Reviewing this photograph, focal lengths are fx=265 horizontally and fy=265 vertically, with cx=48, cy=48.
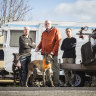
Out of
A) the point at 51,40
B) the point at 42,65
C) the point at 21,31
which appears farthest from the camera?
the point at 21,31

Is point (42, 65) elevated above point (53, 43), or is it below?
below

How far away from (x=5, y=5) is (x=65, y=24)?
54.2 ft

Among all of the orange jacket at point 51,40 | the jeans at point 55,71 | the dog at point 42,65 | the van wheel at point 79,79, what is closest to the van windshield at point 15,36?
the van wheel at point 79,79

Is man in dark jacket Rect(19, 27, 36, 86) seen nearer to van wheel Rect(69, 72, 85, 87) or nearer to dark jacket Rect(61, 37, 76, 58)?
dark jacket Rect(61, 37, 76, 58)

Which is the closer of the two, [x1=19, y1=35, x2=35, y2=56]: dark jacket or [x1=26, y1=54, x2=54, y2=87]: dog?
[x1=26, y1=54, x2=54, y2=87]: dog

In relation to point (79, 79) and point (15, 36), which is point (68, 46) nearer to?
point (79, 79)

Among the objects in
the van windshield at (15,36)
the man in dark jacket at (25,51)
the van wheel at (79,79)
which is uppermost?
the van windshield at (15,36)

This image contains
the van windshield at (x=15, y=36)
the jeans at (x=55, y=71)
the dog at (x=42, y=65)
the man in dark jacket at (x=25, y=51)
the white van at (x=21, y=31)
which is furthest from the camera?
the van windshield at (x=15, y=36)

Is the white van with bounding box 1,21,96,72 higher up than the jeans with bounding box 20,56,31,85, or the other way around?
the white van with bounding box 1,21,96,72

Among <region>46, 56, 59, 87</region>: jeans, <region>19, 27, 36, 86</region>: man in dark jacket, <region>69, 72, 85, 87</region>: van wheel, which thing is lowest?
<region>69, 72, 85, 87</region>: van wheel

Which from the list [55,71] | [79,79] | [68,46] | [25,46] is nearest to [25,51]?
[25,46]

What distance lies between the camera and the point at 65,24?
10320 mm

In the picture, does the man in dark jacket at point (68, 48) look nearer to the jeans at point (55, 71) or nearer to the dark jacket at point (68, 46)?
the dark jacket at point (68, 46)

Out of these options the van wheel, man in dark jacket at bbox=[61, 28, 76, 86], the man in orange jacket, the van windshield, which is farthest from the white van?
A: the man in orange jacket
